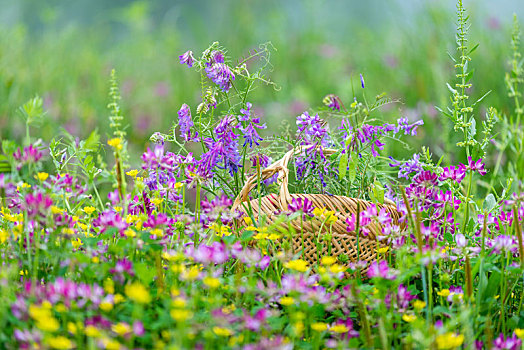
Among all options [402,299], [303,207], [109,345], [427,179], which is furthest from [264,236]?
[109,345]

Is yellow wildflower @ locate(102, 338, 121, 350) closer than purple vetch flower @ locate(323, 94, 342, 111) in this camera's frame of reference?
Yes

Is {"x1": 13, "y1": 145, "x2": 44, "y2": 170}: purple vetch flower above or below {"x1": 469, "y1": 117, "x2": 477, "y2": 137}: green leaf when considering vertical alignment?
below

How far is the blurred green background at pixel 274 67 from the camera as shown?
411cm

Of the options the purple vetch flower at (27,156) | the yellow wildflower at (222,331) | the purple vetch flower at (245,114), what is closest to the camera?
the yellow wildflower at (222,331)

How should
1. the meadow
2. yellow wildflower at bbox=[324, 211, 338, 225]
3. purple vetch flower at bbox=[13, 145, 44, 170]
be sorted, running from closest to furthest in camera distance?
the meadow < purple vetch flower at bbox=[13, 145, 44, 170] < yellow wildflower at bbox=[324, 211, 338, 225]

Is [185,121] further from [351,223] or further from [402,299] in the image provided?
[402,299]

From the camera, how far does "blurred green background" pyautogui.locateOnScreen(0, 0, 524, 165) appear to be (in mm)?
4105

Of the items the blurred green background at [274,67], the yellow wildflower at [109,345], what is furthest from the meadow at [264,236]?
the blurred green background at [274,67]

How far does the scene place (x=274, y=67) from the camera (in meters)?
5.24

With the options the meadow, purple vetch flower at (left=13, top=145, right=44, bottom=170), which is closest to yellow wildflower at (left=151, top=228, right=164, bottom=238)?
the meadow

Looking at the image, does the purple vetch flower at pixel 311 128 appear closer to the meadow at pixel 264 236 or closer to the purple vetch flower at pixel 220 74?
the meadow at pixel 264 236

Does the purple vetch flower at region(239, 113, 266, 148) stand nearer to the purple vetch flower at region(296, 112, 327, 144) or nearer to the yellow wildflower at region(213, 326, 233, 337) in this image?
the purple vetch flower at region(296, 112, 327, 144)

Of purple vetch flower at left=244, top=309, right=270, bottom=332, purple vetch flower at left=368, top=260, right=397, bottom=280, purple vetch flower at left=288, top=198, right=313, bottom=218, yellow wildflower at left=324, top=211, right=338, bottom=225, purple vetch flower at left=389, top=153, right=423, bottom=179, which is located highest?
purple vetch flower at left=389, top=153, right=423, bottom=179

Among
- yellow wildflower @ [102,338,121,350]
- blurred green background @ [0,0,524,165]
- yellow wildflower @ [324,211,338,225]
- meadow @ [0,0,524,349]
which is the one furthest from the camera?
Result: blurred green background @ [0,0,524,165]
